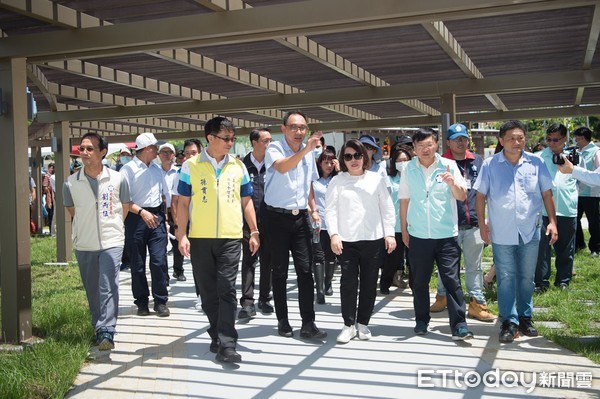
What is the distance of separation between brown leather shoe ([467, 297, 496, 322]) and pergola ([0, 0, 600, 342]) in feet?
9.30

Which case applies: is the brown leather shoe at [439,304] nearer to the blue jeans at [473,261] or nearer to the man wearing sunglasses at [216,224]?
the blue jeans at [473,261]

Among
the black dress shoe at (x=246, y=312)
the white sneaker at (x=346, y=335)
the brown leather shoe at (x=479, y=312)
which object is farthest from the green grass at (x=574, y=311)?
the black dress shoe at (x=246, y=312)

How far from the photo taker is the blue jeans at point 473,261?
722cm

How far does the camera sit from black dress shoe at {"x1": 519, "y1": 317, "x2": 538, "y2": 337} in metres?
6.43

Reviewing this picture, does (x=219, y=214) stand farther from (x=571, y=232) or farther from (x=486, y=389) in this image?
(x=571, y=232)

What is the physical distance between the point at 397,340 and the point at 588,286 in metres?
3.66

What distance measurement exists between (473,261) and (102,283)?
3588 millimetres

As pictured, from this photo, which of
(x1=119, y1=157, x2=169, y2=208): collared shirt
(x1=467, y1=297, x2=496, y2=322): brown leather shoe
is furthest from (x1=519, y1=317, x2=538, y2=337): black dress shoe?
(x1=119, y1=157, x2=169, y2=208): collared shirt

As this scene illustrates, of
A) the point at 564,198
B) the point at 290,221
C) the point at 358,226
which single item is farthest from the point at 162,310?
the point at 564,198

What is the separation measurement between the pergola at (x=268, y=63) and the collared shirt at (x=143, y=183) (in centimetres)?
129

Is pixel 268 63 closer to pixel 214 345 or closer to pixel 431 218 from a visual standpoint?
pixel 431 218

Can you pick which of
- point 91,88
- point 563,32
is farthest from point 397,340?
point 91,88

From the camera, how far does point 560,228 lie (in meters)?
8.97

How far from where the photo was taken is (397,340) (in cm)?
649
